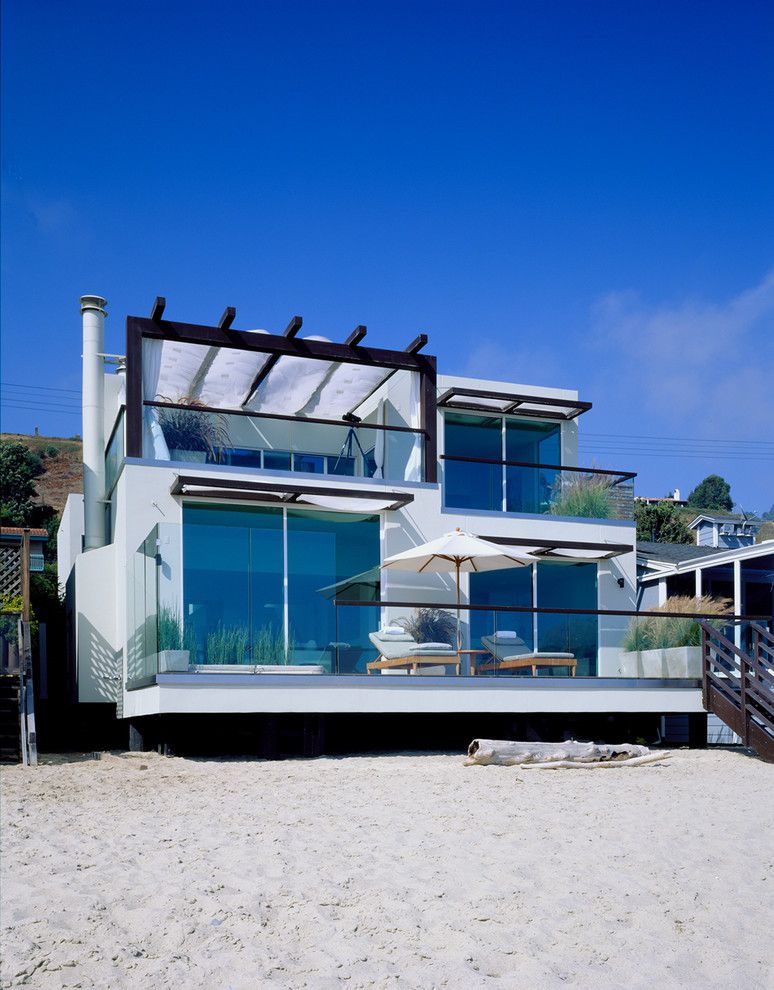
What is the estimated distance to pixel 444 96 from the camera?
61.3 feet

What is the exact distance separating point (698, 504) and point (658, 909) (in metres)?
75.3

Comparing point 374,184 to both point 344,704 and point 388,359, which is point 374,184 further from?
point 344,704

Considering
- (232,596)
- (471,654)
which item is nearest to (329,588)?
(232,596)

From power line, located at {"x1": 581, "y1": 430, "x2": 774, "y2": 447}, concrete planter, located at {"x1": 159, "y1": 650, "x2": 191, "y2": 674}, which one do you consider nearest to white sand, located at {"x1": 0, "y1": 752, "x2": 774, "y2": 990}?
concrete planter, located at {"x1": 159, "y1": 650, "x2": 191, "y2": 674}

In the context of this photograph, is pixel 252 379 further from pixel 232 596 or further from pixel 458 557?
pixel 458 557

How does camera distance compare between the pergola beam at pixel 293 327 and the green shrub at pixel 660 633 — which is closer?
the green shrub at pixel 660 633

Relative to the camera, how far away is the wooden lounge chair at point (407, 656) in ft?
43.9

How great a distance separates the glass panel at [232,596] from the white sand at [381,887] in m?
2.69

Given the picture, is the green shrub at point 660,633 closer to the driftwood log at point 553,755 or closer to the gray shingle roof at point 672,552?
the driftwood log at point 553,755

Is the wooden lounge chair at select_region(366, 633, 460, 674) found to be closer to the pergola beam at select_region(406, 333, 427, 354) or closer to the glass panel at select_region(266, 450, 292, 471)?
the glass panel at select_region(266, 450, 292, 471)

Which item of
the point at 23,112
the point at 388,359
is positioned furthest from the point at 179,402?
the point at 23,112

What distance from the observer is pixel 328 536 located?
594 inches

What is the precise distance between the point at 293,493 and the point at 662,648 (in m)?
5.51

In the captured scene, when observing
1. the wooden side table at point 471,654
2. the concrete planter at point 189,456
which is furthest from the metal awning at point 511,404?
the wooden side table at point 471,654
